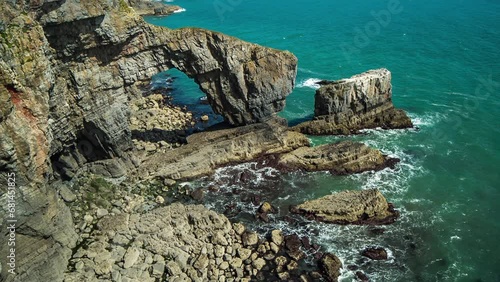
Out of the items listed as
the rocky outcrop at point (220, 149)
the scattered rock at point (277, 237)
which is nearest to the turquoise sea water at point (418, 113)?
the scattered rock at point (277, 237)

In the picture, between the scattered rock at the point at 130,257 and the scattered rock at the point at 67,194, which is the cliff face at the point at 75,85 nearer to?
the scattered rock at the point at 67,194

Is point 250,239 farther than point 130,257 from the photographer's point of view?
Yes

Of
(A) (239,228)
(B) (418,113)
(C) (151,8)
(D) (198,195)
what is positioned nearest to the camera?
(A) (239,228)

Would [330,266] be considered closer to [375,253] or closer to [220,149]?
[375,253]

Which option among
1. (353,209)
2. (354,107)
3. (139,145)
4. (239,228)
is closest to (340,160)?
(353,209)

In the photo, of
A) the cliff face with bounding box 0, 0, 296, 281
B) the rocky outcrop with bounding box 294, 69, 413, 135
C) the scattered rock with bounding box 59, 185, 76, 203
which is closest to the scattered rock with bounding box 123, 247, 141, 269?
the cliff face with bounding box 0, 0, 296, 281

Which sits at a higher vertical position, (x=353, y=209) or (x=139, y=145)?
(x=139, y=145)

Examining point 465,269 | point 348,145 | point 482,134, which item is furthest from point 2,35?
point 482,134

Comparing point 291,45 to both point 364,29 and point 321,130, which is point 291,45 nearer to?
point 364,29
